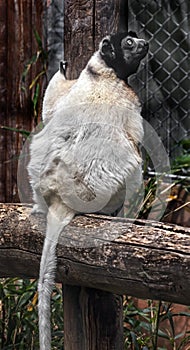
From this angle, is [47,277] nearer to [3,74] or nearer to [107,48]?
[107,48]

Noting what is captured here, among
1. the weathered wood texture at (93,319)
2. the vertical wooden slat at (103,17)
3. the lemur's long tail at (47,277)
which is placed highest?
the vertical wooden slat at (103,17)

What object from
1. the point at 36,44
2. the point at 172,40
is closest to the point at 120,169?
the point at 36,44

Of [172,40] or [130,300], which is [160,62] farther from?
[130,300]

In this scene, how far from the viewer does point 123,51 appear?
2211mm

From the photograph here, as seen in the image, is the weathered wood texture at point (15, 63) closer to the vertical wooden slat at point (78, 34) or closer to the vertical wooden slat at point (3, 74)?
the vertical wooden slat at point (3, 74)

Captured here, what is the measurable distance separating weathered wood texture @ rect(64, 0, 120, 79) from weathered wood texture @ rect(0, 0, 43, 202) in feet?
3.67

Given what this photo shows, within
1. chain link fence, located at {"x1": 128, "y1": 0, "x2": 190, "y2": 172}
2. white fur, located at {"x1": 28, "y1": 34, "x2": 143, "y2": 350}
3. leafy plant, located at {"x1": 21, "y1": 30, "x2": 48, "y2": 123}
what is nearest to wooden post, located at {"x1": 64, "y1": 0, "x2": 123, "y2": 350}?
white fur, located at {"x1": 28, "y1": 34, "x2": 143, "y2": 350}

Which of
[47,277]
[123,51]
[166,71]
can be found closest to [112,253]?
[47,277]

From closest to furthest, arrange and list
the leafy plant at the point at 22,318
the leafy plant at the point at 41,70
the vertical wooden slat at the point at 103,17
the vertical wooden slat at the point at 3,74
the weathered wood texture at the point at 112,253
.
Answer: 1. the weathered wood texture at the point at 112,253
2. the vertical wooden slat at the point at 103,17
3. the leafy plant at the point at 22,318
4. the leafy plant at the point at 41,70
5. the vertical wooden slat at the point at 3,74

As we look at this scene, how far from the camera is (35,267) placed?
235 cm

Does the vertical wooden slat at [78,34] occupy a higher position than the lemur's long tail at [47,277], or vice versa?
the vertical wooden slat at [78,34]

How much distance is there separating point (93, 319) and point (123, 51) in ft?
2.91

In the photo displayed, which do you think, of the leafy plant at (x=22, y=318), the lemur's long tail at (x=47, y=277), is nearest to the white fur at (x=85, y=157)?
the lemur's long tail at (x=47, y=277)

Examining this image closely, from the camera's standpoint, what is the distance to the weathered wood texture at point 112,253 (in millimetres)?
1911
